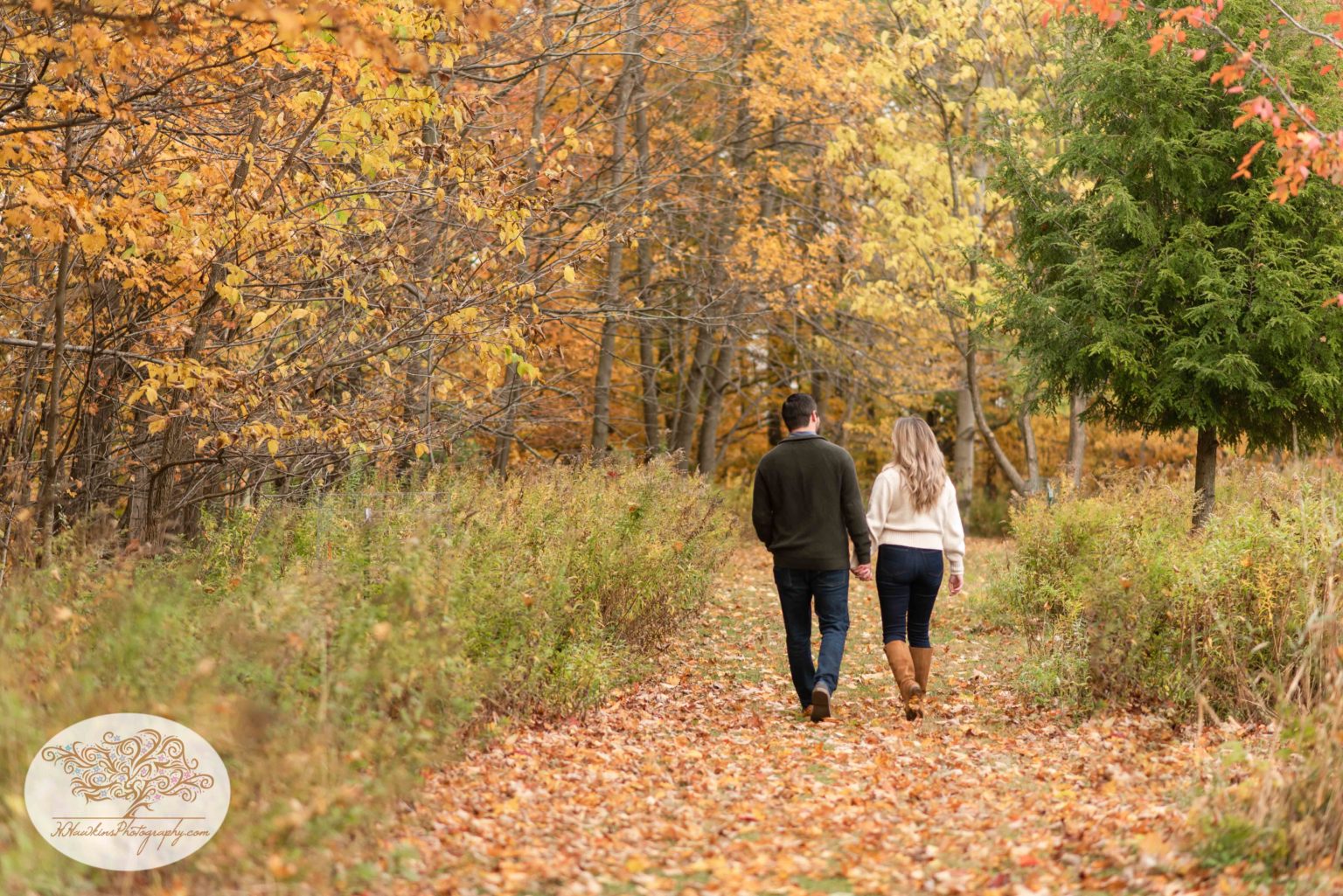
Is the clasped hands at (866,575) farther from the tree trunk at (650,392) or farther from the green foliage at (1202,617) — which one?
the tree trunk at (650,392)

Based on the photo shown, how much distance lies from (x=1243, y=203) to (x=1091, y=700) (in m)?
7.16

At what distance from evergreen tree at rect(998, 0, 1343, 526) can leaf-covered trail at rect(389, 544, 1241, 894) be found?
230 inches

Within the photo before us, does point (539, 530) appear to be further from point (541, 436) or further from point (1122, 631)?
point (541, 436)

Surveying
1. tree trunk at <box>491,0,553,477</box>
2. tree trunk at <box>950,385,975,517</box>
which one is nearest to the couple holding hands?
tree trunk at <box>491,0,553,477</box>

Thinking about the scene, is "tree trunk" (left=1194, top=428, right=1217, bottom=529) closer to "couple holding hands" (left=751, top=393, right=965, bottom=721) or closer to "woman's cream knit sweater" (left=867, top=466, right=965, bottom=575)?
"woman's cream knit sweater" (left=867, top=466, right=965, bottom=575)

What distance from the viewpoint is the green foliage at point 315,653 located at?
13.7 feet

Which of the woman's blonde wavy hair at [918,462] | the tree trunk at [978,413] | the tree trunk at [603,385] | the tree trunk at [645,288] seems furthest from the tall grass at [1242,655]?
the tree trunk at [978,413]

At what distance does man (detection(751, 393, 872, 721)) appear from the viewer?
797 centimetres

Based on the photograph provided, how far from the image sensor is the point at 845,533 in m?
8.05

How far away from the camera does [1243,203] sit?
12.7 m

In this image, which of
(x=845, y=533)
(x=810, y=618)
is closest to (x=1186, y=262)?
(x=845, y=533)

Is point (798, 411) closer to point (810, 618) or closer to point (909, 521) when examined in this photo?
point (909, 521)

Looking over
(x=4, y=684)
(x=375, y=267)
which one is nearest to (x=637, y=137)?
(x=375, y=267)

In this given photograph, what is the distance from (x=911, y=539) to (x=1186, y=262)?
21.9ft
